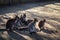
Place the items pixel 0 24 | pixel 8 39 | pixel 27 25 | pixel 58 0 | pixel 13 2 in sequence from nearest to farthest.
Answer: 1. pixel 8 39
2. pixel 27 25
3. pixel 0 24
4. pixel 13 2
5. pixel 58 0

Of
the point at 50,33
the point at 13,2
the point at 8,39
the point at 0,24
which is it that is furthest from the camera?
the point at 13,2

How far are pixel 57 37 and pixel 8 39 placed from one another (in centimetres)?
112

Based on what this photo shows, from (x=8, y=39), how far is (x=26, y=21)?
1136mm

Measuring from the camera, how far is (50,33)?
→ 12.7 ft

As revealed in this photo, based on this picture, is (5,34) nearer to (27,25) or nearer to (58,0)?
(27,25)

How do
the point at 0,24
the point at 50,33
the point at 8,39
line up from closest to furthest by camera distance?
1. the point at 8,39
2. the point at 50,33
3. the point at 0,24

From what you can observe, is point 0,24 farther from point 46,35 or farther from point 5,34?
point 46,35

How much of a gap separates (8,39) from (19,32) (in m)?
0.47

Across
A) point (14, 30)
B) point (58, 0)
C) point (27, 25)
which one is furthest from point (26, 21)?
point (58, 0)

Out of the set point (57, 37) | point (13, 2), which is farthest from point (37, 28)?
point (13, 2)

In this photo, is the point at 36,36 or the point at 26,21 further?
the point at 26,21

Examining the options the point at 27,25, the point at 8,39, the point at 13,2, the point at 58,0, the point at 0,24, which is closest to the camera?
the point at 8,39

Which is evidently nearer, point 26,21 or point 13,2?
point 26,21

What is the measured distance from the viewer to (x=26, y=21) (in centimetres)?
457
